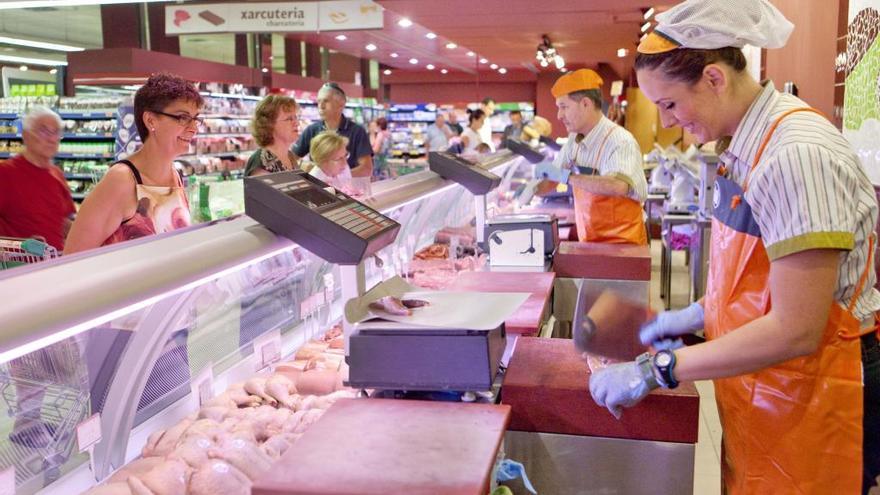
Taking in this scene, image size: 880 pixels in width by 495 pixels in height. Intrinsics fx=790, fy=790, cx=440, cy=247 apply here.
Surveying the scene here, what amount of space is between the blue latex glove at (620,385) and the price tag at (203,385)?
41.5 inches

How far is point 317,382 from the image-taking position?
A: 2.33m

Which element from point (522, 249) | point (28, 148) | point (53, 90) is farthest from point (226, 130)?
point (522, 249)

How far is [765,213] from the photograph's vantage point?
59.8 inches

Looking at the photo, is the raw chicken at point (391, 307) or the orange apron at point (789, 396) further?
the raw chicken at point (391, 307)

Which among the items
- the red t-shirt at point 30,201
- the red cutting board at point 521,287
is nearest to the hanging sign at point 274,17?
the red t-shirt at point 30,201

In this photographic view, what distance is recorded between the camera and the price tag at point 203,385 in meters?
2.11

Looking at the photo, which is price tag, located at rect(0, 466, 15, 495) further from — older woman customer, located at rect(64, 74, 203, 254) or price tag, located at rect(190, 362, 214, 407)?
older woman customer, located at rect(64, 74, 203, 254)

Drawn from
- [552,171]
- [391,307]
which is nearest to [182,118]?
[391,307]

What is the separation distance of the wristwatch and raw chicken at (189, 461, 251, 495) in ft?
2.87

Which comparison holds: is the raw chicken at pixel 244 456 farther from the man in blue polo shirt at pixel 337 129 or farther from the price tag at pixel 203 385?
the man in blue polo shirt at pixel 337 129

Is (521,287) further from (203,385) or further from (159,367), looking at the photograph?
(159,367)

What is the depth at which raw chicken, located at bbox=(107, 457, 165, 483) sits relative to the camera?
1.70m

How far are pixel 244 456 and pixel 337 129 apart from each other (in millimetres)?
4888

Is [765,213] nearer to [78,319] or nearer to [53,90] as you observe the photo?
[78,319]
